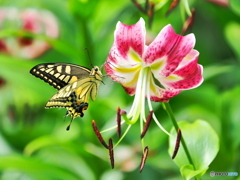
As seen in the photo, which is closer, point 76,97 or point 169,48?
point 169,48

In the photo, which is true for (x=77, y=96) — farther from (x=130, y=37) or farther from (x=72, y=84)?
(x=130, y=37)

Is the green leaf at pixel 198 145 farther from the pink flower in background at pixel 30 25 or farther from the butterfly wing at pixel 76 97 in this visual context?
the pink flower in background at pixel 30 25

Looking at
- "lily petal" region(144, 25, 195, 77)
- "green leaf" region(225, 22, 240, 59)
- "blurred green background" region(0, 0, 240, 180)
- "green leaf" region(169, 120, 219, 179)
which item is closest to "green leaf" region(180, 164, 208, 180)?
"green leaf" region(169, 120, 219, 179)

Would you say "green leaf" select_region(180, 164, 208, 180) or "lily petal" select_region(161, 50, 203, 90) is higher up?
"lily petal" select_region(161, 50, 203, 90)

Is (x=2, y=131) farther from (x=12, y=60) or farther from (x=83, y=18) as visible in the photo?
(x=83, y=18)

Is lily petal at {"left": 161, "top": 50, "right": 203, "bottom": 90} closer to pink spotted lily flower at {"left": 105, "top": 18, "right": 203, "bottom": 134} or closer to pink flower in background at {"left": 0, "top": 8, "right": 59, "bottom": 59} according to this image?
pink spotted lily flower at {"left": 105, "top": 18, "right": 203, "bottom": 134}

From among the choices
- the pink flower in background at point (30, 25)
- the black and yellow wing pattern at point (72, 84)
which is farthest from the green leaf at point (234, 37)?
the black and yellow wing pattern at point (72, 84)

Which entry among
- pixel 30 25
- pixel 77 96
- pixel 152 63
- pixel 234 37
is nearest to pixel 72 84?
pixel 77 96

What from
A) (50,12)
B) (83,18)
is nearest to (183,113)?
(83,18)
